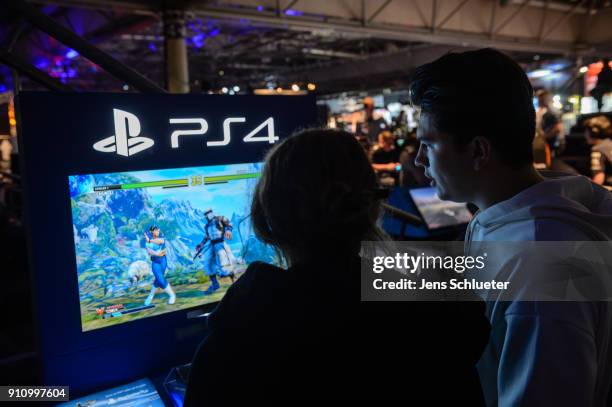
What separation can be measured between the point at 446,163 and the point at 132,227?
2.92ft

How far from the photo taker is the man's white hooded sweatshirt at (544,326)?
802 millimetres

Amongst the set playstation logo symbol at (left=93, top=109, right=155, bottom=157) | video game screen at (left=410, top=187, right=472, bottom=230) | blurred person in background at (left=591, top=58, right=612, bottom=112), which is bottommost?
video game screen at (left=410, top=187, right=472, bottom=230)

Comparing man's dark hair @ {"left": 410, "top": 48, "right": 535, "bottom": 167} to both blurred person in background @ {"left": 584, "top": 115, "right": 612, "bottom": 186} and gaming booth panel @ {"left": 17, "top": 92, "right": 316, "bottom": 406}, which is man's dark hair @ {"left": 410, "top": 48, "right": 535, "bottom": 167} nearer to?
gaming booth panel @ {"left": 17, "top": 92, "right": 316, "bottom": 406}

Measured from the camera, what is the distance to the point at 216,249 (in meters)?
1.57

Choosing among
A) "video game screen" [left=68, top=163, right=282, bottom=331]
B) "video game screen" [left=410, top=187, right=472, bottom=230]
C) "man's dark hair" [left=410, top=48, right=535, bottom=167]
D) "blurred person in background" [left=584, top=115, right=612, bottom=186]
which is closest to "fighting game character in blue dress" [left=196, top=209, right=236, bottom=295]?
"video game screen" [left=68, top=163, right=282, bottom=331]

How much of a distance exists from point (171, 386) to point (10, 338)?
9.73 ft

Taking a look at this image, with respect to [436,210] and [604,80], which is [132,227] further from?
[604,80]

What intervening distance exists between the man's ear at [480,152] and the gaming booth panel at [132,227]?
558 mm

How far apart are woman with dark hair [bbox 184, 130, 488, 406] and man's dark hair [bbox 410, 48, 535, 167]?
26cm

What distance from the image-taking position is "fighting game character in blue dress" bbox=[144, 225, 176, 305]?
1.44 metres

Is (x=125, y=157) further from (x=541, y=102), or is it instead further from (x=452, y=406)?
(x=541, y=102)

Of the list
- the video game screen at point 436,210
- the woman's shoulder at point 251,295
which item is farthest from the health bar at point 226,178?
the video game screen at point 436,210

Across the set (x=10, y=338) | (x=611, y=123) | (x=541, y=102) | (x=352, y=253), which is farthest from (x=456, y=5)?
(x=352, y=253)

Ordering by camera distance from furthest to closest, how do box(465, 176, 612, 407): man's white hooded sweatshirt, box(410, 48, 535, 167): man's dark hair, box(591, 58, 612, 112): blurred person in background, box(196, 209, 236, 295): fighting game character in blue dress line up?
1. box(591, 58, 612, 112): blurred person in background
2. box(196, 209, 236, 295): fighting game character in blue dress
3. box(410, 48, 535, 167): man's dark hair
4. box(465, 176, 612, 407): man's white hooded sweatshirt
